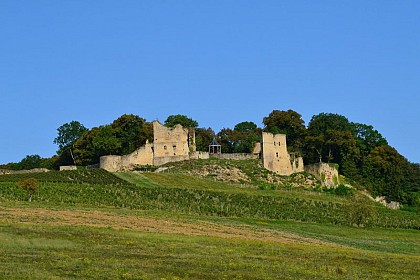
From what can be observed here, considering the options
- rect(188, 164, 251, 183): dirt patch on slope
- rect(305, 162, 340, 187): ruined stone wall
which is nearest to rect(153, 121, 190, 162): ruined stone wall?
rect(188, 164, 251, 183): dirt patch on slope

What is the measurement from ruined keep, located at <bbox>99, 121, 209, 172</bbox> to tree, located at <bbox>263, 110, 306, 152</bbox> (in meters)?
13.5

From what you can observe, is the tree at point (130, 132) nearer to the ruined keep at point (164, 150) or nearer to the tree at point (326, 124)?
the ruined keep at point (164, 150)

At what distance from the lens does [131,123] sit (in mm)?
108500

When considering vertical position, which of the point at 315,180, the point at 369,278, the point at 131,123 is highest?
the point at 131,123

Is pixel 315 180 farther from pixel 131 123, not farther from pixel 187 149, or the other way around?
pixel 131 123

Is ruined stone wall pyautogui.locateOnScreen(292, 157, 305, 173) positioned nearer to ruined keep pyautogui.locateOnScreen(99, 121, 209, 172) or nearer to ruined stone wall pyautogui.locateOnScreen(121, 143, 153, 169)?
ruined keep pyautogui.locateOnScreen(99, 121, 209, 172)

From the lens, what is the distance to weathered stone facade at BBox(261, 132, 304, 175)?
103688 mm

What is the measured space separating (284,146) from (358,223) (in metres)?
34.8

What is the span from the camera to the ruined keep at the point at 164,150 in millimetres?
103250

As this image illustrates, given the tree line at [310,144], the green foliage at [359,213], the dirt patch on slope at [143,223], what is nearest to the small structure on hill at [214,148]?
the tree line at [310,144]

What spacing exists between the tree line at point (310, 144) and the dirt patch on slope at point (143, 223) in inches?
1991

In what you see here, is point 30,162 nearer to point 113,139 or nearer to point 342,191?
point 113,139

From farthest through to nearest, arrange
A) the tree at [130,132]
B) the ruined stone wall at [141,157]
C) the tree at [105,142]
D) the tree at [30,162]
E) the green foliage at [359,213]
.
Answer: the tree at [30,162] < the tree at [130,132] < the tree at [105,142] < the ruined stone wall at [141,157] < the green foliage at [359,213]

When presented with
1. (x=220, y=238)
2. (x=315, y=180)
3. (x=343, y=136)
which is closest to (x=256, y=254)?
(x=220, y=238)
